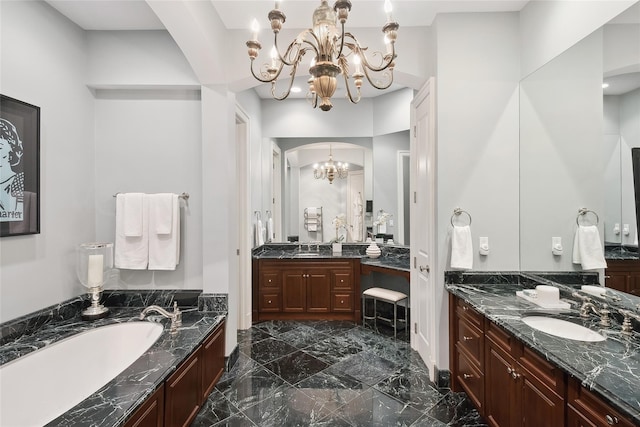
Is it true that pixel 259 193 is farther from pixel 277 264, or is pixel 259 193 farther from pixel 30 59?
pixel 30 59

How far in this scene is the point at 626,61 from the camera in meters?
1.61

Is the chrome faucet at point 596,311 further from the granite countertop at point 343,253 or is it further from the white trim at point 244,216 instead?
the white trim at point 244,216

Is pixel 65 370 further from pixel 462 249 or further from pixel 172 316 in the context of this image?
pixel 462 249

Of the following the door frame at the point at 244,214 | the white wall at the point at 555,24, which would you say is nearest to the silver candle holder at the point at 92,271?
the door frame at the point at 244,214

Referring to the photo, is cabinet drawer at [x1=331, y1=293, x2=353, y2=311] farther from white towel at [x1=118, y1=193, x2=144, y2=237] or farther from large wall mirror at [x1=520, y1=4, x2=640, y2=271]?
white towel at [x1=118, y1=193, x2=144, y2=237]

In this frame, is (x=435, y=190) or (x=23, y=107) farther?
(x=435, y=190)

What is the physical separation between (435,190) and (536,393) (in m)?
1.50

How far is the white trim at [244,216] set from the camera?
11.7 feet

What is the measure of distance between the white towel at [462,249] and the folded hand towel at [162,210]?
7.97ft

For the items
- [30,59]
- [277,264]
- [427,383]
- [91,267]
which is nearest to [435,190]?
[427,383]

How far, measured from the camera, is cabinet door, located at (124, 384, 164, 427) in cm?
137

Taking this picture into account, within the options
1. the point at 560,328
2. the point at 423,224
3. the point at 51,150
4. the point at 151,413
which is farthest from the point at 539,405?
the point at 51,150

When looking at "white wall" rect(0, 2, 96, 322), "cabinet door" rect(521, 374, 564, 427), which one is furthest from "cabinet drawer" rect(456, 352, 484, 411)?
"white wall" rect(0, 2, 96, 322)

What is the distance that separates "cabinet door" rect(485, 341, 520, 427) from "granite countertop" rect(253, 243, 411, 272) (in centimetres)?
162
